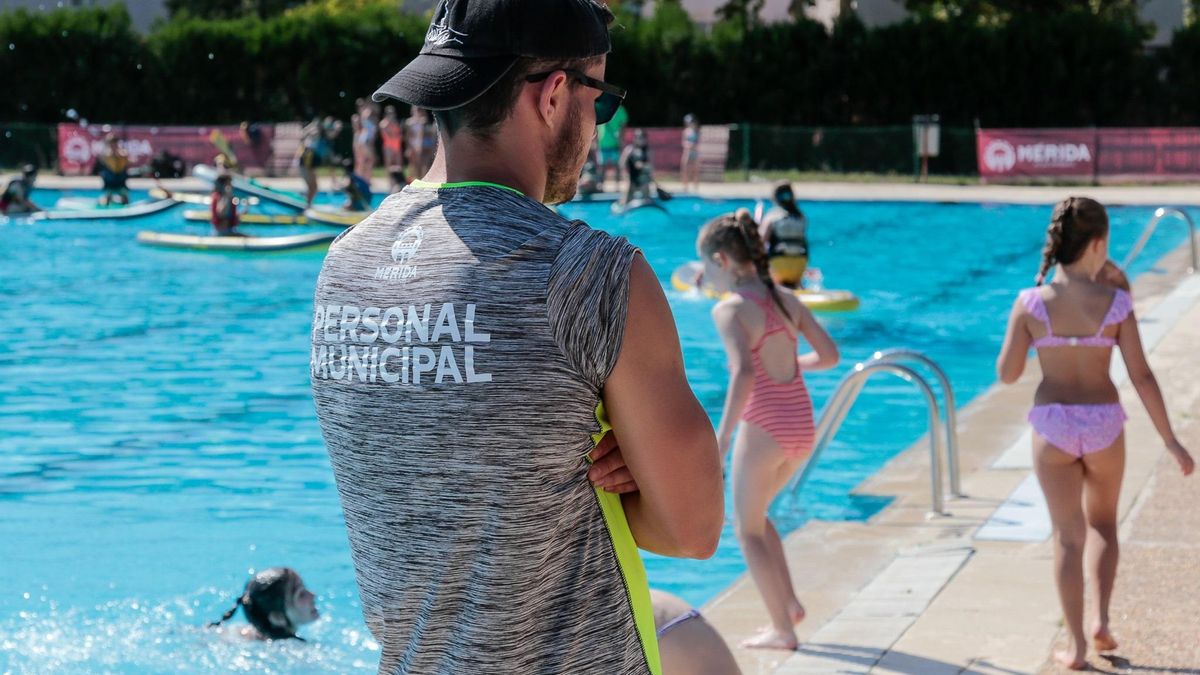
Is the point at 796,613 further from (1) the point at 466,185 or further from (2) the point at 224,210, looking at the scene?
(2) the point at 224,210

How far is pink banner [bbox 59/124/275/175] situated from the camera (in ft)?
111

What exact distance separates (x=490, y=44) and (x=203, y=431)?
932 centimetres

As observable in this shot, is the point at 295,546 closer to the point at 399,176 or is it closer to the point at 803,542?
the point at 803,542

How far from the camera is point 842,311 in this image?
49.5 feet

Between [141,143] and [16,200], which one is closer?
[16,200]

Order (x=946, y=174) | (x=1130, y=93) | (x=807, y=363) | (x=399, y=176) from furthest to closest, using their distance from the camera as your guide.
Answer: (x=1130, y=93) < (x=946, y=174) < (x=399, y=176) < (x=807, y=363)

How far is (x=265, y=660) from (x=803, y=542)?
2.84m

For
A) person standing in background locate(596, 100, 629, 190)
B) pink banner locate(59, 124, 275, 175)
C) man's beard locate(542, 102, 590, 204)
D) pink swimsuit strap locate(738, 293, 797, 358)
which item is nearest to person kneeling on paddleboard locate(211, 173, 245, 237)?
person standing in background locate(596, 100, 629, 190)

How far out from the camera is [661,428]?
73.3 inches

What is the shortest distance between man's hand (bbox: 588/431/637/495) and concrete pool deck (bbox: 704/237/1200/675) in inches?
131

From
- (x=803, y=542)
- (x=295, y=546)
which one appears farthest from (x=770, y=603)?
(x=295, y=546)

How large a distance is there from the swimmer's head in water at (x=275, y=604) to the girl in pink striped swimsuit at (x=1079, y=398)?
10.4 ft

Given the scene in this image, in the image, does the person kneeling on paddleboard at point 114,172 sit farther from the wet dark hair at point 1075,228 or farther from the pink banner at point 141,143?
the wet dark hair at point 1075,228

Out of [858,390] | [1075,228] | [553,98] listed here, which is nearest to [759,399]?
[1075,228]
